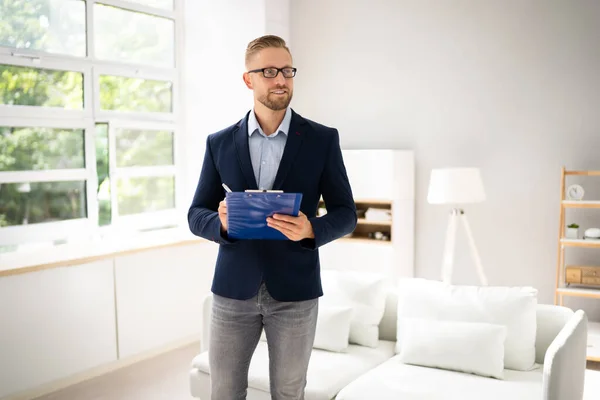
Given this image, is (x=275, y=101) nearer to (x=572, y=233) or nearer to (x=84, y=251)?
(x=84, y=251)

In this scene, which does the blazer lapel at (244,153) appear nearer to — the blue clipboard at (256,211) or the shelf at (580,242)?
the blue clipboard at (256,211)

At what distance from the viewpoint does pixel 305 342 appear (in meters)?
1.87

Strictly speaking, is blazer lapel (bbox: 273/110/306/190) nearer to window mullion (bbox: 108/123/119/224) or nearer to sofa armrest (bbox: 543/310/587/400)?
sofa armrest (bbox: 543/310/587/400)

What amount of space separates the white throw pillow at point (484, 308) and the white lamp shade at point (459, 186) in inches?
62.8

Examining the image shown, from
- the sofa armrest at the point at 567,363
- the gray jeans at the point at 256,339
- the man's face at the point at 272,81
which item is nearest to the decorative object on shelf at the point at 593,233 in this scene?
the sofa armrest at the point at 567,363

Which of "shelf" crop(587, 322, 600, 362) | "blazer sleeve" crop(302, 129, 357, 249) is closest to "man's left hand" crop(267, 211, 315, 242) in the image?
"blazer sleeve" crop(302, 129, 357, 249)

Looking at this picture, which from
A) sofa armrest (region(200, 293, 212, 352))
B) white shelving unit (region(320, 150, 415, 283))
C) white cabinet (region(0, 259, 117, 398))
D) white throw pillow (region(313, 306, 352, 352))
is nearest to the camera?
white throw pillow (region(313, 306, 352, 352))

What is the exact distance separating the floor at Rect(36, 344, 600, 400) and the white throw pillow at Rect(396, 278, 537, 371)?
1124mm

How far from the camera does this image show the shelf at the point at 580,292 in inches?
168

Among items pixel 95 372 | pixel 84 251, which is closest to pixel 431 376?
pixel 95 372

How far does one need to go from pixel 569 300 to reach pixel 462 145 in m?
1.49

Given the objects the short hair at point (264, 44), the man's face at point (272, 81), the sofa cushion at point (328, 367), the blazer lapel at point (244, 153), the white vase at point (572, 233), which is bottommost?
the sofa cushion at point (328, 367)

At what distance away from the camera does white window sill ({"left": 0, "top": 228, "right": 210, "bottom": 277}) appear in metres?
3.75

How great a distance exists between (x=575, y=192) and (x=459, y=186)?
0.81m
